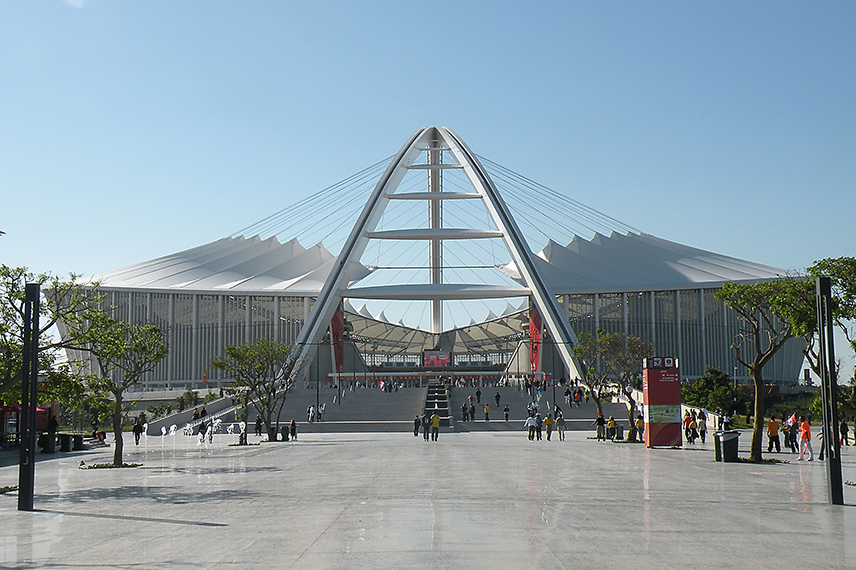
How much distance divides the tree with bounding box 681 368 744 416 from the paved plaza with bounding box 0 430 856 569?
25.9 meters

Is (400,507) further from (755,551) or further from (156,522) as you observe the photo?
(755,551)

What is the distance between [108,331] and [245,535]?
8.21 m

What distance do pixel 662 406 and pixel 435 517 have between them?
49.3 ft

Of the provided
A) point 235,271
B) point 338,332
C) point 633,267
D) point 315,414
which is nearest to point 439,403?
point 315,414

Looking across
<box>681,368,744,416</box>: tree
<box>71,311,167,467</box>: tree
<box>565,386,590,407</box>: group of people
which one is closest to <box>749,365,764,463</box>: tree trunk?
<box>71,311,167,467</box>: tree

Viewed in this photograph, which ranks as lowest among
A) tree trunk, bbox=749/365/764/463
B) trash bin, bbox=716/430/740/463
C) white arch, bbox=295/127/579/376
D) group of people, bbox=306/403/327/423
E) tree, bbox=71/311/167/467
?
group of people, bbox=306/403/327/423

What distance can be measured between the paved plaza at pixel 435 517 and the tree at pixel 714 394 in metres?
25.9

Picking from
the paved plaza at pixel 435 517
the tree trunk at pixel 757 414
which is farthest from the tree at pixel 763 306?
the paved plaza at pixel 435 517

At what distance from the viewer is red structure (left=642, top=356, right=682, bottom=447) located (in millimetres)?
22047

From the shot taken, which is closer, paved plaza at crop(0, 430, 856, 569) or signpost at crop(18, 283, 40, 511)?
paved plaza at crop(0, 430, 856, 569)

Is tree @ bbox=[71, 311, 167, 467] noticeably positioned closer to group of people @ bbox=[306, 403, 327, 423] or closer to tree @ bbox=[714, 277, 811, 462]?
tree @ bbox=[714, 277, 811, 462]

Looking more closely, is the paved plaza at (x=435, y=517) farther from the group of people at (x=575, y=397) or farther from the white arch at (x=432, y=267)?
the white arch at (x=432, y=267)

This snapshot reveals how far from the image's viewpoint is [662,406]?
22.2m

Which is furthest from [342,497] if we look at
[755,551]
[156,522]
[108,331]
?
[108,331]
